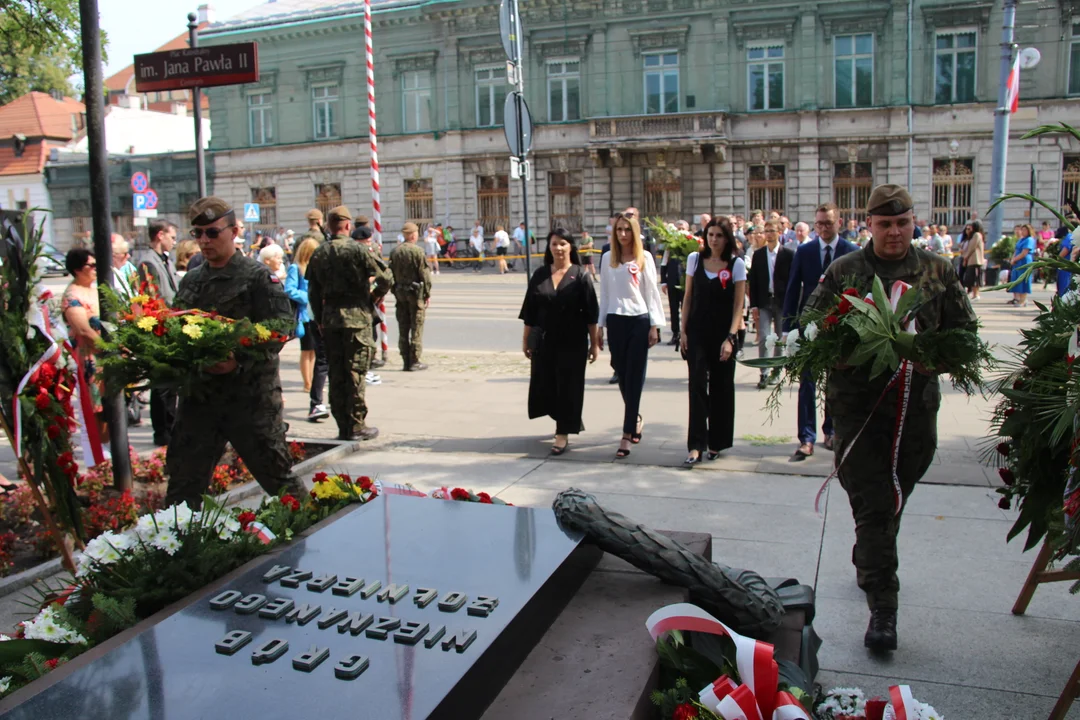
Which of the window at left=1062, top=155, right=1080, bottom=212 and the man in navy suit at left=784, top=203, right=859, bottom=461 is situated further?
the window at left=1062, top=155, right=1080, bottom=212

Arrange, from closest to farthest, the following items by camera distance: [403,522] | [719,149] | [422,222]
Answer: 1. [403,522]
2. [719,149]
3. [422,222]

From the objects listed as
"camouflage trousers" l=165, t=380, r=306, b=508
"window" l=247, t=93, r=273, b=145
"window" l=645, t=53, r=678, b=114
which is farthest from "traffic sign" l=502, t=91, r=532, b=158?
"window" l=247, t=93, r=273, b=145

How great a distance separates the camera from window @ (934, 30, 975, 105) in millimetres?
34531

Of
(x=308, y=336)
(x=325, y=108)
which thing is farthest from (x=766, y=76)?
(x=308, y=336)

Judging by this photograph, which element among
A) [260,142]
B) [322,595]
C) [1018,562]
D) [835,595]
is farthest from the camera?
[260,142]

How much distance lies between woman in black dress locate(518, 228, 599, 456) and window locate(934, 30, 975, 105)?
31438 millimetres

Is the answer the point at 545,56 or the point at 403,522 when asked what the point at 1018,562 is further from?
the point at 545,56

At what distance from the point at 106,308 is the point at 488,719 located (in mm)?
3838

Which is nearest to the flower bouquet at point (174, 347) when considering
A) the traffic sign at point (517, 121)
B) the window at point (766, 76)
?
the traffic sign at point (517, 121)

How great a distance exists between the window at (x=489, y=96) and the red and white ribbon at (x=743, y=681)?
127 feet

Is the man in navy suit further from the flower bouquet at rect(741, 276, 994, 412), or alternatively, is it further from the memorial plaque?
the memorial plaque

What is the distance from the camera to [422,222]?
138 feet

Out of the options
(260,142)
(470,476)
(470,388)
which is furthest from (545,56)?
(470,476)

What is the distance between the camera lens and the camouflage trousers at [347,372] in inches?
344
